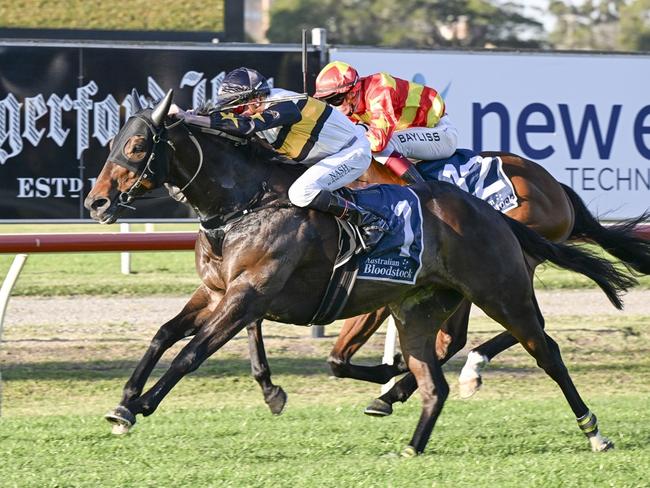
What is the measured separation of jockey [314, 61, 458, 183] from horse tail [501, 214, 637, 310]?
0.82 m

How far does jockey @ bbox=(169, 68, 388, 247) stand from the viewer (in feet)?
19.8

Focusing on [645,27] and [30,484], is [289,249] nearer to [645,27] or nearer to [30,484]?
[30,484]

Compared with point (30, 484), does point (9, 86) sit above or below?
above

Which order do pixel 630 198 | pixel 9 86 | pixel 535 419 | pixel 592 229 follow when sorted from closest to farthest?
pixel 535 419 < pixel 592 229 < pixel 9 86 < pixel 630 198

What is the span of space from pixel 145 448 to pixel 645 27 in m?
52.6

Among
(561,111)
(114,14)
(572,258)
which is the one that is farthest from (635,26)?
(572,258)

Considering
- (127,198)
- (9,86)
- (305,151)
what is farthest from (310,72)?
(127,198)

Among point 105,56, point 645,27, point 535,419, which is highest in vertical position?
point 105,56

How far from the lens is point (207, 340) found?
5.88m

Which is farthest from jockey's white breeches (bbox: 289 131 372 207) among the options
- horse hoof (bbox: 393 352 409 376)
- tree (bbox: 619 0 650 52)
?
tree (bbox: 619 0 650 52)

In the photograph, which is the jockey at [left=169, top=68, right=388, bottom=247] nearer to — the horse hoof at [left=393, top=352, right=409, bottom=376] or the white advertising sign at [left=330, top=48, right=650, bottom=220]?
the horse hoof at [left=393, top=352, right=409, bottom=376]

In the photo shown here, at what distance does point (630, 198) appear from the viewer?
420 inches

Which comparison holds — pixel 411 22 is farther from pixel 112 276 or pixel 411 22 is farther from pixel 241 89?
pixel 241 89

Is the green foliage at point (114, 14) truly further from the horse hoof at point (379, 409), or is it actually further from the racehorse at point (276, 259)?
the racehorse at point (276, 259)
